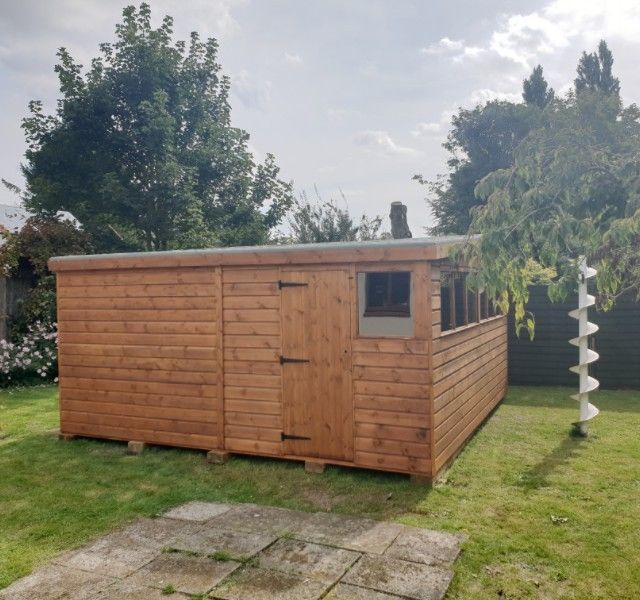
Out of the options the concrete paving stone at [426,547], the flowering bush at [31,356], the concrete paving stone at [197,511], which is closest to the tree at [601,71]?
the flowering bush at [31,356]

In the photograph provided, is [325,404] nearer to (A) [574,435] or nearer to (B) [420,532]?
(B) [420,532]

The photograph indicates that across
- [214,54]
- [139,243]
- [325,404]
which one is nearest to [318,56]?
[325,404]

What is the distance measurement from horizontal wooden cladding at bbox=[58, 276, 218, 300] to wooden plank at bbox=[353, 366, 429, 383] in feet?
6.14

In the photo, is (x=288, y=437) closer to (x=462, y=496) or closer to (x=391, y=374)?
(x=391, y=374)

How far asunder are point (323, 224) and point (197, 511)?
17996 mm

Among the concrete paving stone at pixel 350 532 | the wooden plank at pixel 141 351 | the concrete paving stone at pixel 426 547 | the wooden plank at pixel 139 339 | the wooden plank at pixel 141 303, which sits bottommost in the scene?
the concrete paving stone at pixel 350 532

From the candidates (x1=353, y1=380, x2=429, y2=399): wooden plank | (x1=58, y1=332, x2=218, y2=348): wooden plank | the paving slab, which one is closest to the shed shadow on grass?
(x1=353, y1=380, x2=429, y2=399): wooden plank

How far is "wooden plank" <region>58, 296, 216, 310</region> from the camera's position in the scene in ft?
20.2

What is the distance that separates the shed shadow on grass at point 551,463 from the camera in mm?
5156

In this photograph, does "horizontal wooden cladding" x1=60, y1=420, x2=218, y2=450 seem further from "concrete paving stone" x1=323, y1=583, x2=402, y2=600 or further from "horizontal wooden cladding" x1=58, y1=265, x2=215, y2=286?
"concrete paving stone" x1=323, y1=583, x2=402, y2=600

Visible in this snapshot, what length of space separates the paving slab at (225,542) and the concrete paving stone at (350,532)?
30cm

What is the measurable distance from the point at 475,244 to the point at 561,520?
245 cm

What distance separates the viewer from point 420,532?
13.4 ft

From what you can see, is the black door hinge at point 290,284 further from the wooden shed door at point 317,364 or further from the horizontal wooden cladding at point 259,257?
the horizontal wooden cladding at point 259,257
